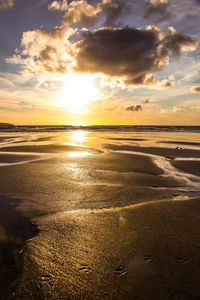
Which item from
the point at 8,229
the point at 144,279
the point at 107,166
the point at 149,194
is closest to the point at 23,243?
the point at 8,229

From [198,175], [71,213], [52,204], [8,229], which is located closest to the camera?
[8,229]

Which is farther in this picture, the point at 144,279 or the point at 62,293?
the point at 144,279

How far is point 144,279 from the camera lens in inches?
84.5

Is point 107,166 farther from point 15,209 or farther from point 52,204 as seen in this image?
point 15,209

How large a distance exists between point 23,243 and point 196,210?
3504 millimetres

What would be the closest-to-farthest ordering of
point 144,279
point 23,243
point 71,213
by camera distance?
point 144,279 → point 23,243 → point 71,213

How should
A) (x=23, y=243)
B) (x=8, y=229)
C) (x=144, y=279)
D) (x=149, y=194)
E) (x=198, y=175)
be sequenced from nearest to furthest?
(x=144, y=279) < (x=23, y=243) < (x=8, y=229) < (x=149, y=194) < (x=198, y=175)

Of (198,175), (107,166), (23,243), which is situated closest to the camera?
(23,243)

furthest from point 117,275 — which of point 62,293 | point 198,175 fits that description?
point 198,175

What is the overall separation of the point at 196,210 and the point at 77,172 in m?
4.27

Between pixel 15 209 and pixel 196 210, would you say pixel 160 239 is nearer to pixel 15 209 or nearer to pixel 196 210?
pixel 196 210

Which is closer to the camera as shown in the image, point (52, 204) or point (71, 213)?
point (71, 213)

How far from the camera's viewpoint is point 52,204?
413cm

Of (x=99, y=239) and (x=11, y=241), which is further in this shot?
(x=99, y=239)
